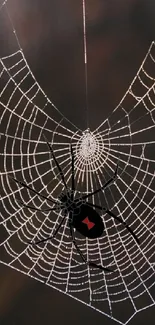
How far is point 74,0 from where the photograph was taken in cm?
202

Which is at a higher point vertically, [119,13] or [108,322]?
[119,13]

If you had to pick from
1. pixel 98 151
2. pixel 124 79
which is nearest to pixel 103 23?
pixel 124 79

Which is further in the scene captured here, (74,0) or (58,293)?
(74,0)

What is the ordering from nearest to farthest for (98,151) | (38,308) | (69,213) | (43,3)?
(69,213) → (98,151) → (38,308) → (43,3)

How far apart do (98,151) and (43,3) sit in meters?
0.74

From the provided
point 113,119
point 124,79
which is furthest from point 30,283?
point 124,79

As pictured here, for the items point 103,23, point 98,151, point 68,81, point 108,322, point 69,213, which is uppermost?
point 103,23

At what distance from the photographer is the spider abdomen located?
121cm

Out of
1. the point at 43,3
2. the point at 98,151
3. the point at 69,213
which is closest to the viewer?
the point at 69,213

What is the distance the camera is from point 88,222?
3.97ft

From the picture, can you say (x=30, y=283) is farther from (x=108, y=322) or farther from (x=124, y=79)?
(x=124, y=79)

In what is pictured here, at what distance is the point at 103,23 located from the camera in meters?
1.97

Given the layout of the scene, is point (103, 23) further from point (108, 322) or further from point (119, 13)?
point (108, 322)

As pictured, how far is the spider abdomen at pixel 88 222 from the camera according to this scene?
3.96ft
